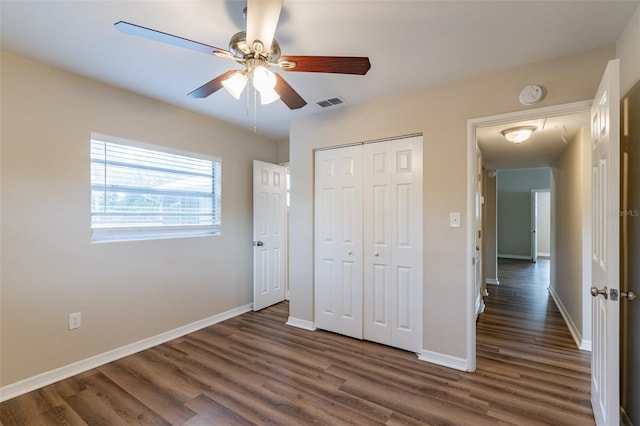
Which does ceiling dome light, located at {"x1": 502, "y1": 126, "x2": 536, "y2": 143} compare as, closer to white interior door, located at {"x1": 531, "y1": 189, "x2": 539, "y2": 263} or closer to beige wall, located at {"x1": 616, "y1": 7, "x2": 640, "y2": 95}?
beige wall, located at {"x1": 616, "y1": 7, "x2": 640, "y2": 95}

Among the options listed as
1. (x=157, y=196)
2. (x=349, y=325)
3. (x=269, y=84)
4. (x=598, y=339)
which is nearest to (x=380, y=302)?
(x=349, y=325)

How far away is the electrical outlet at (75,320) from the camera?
2.40m

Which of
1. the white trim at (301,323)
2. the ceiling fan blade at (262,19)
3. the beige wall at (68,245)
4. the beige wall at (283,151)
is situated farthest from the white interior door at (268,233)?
the ceiling fan blade at (262,19)

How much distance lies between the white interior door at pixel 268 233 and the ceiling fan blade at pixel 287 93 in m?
2.02

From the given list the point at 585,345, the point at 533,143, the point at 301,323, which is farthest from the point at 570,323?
the point at 301,323

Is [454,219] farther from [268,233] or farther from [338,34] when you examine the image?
[268,233]

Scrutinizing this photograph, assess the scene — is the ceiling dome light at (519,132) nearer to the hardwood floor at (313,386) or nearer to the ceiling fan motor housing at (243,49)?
the hardwood floor at (313,386)

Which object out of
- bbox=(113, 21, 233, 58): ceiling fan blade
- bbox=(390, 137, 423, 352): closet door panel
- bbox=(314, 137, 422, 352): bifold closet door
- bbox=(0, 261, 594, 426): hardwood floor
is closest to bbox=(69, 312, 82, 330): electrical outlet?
bbox=(0, 261, 594, 426): hardwood floor

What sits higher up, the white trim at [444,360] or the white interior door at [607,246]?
the white interior door at [607,246]

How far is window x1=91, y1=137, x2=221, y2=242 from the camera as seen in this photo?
2.62 metres

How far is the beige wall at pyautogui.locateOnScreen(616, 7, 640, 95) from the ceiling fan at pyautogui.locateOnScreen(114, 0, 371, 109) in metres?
1.52

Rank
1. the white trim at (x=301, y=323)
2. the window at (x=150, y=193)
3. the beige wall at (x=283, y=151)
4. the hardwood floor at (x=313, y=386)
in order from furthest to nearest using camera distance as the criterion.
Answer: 1. the beige wall at (x=283, y=151)
2. the white trim at (x=301, y=323)
3. the window at (x=150, y=193)
4. the hardwood floor at (x=313, y=386)

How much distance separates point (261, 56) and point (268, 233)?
2.80m

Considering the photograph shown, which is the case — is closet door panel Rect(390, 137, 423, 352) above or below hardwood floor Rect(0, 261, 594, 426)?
above
